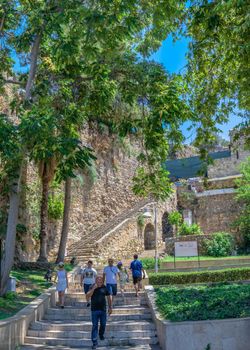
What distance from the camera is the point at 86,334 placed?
33.8 ft

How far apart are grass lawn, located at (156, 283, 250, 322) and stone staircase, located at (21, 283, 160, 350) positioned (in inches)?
24.0

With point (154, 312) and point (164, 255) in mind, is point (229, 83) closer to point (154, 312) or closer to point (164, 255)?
point (154, 312)

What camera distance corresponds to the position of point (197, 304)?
9.91m

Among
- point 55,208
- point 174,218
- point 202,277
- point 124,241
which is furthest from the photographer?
point 174,218

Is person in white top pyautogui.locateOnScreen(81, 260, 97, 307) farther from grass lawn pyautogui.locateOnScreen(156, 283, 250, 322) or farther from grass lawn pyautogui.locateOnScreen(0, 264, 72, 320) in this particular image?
grass lawn pyautogui.locateOnScreen(156, 283, 250, 322)

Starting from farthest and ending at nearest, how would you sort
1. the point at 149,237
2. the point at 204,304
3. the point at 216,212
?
the point at 216,212
the point at 149,237
the point at 204,304

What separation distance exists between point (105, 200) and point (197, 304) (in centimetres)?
2082

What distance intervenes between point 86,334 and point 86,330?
13.6 inches

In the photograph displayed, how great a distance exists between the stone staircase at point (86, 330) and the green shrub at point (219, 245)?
1445cm

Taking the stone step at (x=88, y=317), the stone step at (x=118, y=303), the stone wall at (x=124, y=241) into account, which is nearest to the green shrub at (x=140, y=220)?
the stone wall at (x=124, y=241)

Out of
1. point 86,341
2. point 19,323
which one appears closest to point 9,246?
point 19,323

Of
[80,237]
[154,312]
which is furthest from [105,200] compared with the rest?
[154,312]

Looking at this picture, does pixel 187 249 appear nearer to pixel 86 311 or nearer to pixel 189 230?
pixel 86 311

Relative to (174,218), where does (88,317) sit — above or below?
below
